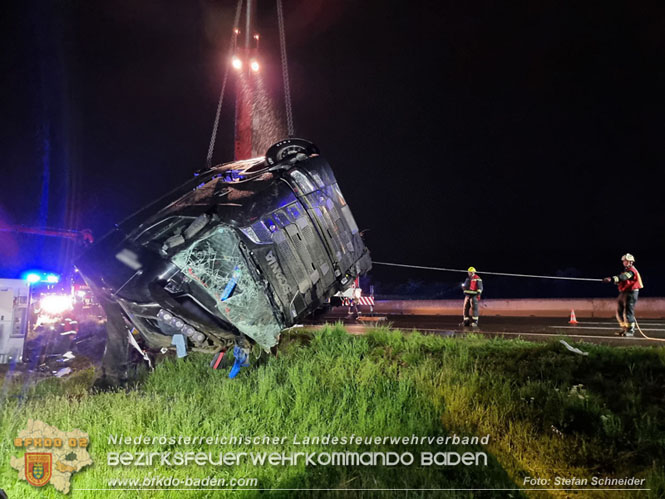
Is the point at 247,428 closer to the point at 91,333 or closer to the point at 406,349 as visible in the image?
the point at 406,349

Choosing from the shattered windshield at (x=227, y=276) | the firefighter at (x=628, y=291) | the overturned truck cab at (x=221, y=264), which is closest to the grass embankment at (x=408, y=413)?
the overturned truck cab at (x=221, y=264)

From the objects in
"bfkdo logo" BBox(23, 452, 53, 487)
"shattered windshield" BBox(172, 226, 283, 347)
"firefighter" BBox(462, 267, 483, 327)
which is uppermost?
"shattered windshield" BBox(172, 226, 283, 347)

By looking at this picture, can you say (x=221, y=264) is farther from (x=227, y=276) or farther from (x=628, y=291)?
(x=628, y=291)

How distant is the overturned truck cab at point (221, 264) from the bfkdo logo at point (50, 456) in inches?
37.3

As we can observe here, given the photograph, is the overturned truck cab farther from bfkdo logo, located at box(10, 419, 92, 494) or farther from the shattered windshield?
bfkdo logo, located at box(10, 419, 92, 494)

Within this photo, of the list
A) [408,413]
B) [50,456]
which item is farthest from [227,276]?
[408,413]

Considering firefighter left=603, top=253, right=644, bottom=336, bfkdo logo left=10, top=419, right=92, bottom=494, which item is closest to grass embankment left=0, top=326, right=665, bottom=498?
bfkdo logo left=10, top=419, right=92, bottom=494

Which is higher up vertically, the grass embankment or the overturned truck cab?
the overturned truck cab

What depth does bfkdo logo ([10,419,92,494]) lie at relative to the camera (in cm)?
284

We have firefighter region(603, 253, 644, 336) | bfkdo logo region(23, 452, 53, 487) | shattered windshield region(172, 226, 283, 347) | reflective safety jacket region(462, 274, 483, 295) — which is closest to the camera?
bfkdo logo region(23, 452, 53, 487)

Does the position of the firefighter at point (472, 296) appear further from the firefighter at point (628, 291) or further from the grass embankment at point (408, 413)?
the grass embankment at point (408, 413)

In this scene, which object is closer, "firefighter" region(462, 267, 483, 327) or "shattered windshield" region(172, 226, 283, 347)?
"shattered windshield" region(172, 226, 283, 347)

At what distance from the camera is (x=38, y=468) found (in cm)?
291

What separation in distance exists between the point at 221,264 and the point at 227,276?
0.11 m
